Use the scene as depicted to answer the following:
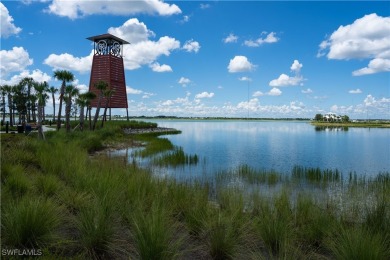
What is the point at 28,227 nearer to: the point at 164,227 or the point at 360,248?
the point at 164,227

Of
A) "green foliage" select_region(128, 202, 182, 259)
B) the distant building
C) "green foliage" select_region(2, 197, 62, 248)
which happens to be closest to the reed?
"green foliage" select_region(2, 197, 62, 248)

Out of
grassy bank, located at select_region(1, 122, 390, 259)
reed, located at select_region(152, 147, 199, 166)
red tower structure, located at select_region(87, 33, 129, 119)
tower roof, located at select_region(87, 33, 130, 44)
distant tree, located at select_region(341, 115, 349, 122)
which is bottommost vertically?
reed, located at select_region(152, 147, 199, 166)

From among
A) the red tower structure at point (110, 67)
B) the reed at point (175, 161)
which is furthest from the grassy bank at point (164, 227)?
the red tower structure at point (110, 67)

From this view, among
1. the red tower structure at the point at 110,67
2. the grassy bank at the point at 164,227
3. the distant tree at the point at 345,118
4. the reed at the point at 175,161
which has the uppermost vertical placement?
the red tower structure at the point at 110,67

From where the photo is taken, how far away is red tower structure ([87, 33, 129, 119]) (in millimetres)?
57844

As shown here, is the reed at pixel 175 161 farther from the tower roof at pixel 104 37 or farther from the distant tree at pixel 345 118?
the distant tree at pixel 345 118

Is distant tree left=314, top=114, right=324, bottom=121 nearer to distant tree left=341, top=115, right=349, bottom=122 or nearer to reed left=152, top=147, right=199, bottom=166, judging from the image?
distant tree left=341, top=115, right=349, bottom=122

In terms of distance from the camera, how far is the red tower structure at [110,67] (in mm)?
57844

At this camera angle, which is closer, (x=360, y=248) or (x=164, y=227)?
(x=360, y=248)

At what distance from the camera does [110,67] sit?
2269 inches

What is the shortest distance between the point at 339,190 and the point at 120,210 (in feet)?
35.4

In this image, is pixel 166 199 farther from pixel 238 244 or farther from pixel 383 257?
pixel 383 257

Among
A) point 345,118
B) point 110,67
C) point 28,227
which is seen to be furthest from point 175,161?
point 345,118

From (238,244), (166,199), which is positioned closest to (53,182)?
(166,199)
